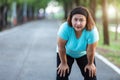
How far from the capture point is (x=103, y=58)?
15234mm

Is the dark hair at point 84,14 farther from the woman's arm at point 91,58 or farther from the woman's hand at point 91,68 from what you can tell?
the woman's hand at point 91,68

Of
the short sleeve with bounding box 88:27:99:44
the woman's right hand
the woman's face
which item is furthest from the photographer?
the woman's right hand

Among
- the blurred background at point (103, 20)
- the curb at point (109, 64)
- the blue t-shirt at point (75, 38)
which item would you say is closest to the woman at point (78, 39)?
the blue t-shirt at point (75, 38)

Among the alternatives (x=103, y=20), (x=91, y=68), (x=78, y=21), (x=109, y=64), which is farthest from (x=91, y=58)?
(x=103, y=20)

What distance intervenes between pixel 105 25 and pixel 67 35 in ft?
54.3

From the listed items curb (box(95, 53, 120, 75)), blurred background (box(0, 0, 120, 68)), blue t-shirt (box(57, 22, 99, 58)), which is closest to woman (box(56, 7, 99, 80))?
blue t-shirt (box(57, 22, 99, 58))

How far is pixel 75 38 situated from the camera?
19.0ft

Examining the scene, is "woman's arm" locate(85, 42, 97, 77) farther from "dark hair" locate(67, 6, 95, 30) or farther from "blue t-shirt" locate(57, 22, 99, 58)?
"dark hair" locate(67, 6, 95, 30)

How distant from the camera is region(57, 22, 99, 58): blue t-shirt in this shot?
224 inches

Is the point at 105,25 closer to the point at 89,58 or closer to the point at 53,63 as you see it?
the point at 53,63

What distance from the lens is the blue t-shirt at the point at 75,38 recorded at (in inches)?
224

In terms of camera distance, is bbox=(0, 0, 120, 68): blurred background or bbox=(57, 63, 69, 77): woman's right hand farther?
bbox=(0, 0, 120, 68): blurred background

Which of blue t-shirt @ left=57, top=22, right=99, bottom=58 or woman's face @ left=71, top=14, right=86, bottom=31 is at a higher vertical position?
woman's face @ left=71, top=14, right=86, bottom=31

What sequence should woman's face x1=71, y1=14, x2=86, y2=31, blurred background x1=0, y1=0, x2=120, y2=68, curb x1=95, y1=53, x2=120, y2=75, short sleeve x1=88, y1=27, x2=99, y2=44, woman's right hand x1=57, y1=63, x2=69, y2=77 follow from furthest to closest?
1. blurred background x1=0, y1=0, x2=120, y2=68
2. curb x1=95, y1=53, x2=120, y2=75
3. woman's right hand x1=57, y1=63, x2=69, y2=77
4. short sleeve x1=88, y1=27, x2=99, y2=44
5. woman's face x1=71, y1=14, x2=86, y2=31
